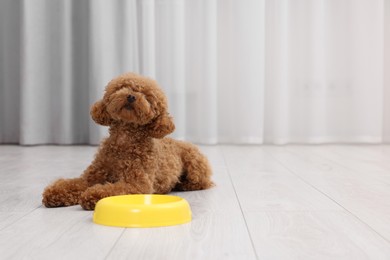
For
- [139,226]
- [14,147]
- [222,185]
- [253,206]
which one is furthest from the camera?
[14,147]

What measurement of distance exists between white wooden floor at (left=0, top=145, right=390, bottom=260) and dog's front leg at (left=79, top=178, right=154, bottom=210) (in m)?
0.03

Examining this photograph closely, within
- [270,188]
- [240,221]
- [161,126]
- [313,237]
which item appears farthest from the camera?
[270,188]

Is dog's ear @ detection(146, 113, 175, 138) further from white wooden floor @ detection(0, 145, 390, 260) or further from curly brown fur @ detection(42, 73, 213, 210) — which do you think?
white wooden floor @ detection(0, 145, 390, 260)

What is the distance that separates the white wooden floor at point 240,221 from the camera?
1233 millimetres

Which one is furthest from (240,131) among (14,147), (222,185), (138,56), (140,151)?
(140,151)

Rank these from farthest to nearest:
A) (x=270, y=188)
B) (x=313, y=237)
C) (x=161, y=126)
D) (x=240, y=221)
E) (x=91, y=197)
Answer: (x=270, y=188), (x=161, y=126), (x=91, y=197), (x=240, y=221), (x=313, y=237)

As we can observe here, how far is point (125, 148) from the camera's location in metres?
1.83

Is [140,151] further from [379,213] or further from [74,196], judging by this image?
Result: [379,213]

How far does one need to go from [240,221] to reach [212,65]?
2565mm

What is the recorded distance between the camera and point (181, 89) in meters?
3.99

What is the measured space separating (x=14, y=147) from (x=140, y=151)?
87.7 inches

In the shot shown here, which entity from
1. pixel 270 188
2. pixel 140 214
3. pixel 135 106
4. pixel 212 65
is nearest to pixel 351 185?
pixel 270 188

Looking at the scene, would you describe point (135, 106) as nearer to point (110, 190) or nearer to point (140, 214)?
point (110, 190)

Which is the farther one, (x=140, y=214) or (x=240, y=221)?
(x=240, y=221)
